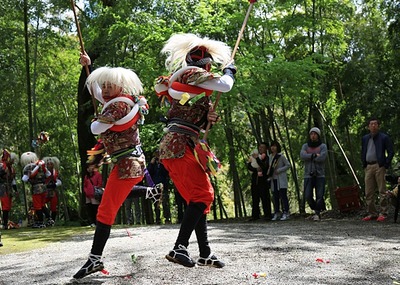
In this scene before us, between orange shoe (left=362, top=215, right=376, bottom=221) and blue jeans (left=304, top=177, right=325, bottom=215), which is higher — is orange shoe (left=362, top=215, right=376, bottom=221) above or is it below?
below

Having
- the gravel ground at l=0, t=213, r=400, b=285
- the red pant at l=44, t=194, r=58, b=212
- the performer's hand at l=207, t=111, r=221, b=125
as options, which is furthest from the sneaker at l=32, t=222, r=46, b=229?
the performer's hand at l=207, t=111, r=221, b=125

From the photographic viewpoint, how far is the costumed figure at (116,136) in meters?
5.64

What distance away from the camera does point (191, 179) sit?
5359mm

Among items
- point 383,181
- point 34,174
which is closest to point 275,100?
point 383,181

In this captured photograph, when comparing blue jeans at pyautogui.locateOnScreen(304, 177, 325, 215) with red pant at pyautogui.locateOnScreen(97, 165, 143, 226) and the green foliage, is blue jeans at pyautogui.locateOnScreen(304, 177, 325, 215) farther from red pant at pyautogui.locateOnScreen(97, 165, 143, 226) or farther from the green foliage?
red pant at pyautogui.locateOnScreen(97, 165, 143, 226)

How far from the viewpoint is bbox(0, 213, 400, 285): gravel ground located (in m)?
5.23

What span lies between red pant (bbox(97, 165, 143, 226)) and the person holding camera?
25.9 ft

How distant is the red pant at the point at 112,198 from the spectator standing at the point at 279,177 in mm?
8421

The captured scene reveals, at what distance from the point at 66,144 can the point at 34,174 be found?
51.6 feet

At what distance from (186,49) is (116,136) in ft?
3.50

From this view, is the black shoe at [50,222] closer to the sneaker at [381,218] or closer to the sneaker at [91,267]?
the sneaker at [381,218]

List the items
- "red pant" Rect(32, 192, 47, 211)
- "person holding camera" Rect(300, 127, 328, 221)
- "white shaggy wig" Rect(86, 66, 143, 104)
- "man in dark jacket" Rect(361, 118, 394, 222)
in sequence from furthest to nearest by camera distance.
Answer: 1. "red pant" Rect(32, 192, 47, 211)
2. "person holding camera" Rect(300, 127, 328, 221)
3. "man in dark jacket" Rect(361, 118, 394, 222)
4. "white shaggy wig" Rect(86, 66, 143, 104)

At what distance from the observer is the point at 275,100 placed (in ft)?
52.1

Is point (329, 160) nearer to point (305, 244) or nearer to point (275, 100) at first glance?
point (275, 100)
